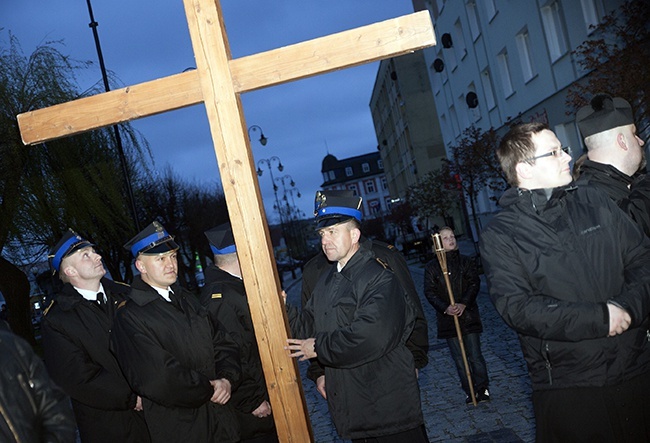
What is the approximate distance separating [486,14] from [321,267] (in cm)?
2376

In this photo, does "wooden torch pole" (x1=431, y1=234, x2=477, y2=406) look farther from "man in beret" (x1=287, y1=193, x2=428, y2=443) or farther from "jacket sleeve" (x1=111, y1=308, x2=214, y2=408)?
"jacket sleeve" (x1=111, y1=308, x2=214, y2=408)

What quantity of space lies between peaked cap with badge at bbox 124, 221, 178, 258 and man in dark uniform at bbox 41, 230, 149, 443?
2.05 ft

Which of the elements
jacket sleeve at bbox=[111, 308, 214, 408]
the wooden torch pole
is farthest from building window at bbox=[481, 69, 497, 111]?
jacket sleeve at bbox=[111, 308, 214, 408]

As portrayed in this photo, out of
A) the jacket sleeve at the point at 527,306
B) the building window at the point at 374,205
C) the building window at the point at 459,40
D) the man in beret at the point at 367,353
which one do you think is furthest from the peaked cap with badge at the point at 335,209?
the building window at the point at 374,205

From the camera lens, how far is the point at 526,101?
25094 mm

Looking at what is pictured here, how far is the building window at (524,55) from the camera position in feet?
80.5

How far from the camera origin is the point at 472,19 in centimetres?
3012

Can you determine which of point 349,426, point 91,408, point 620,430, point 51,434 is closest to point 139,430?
point 91,408

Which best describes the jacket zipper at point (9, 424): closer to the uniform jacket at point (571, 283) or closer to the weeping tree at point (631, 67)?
the uniform jacket at point (571, 283)

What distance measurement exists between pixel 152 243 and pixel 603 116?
9.49ft

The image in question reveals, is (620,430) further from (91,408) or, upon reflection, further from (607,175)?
(91,408)

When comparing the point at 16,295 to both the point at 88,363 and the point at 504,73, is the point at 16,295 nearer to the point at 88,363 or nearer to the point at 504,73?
the point at 88,363

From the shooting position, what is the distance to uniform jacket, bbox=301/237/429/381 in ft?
16.7

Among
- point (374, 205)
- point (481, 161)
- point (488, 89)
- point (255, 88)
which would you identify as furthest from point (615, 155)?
point (374, 205)
